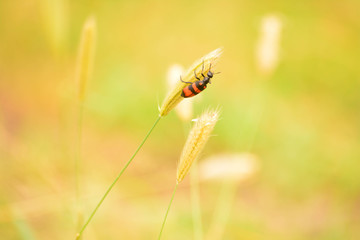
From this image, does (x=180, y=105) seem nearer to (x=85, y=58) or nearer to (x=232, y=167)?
(x=85, y=58)

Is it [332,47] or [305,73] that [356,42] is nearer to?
[332,47]

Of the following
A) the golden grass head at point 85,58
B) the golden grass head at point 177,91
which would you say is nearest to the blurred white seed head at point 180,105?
the golden grass head at point 85,58

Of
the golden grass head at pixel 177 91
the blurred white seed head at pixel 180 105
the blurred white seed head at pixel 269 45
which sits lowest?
the golden grass head at pixel 177 91

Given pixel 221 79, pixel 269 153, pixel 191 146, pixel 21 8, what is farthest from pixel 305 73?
pixel 191 146

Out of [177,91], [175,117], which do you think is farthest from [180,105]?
[175,117]

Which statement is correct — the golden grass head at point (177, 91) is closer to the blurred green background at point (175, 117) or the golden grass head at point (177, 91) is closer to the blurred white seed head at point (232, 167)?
the blurred green background at point (175, 117)
